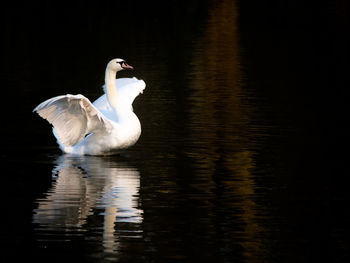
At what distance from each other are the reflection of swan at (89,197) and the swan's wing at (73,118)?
317mm

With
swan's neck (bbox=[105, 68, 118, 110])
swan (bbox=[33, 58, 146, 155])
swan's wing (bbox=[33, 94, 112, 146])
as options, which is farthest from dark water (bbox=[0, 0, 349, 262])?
swan's neck (bbox=[105, 68, 118, 110])

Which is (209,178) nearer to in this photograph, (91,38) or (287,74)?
(287,74)

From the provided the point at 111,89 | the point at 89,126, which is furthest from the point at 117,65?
the point at 89,126

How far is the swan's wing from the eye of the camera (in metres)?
13.9

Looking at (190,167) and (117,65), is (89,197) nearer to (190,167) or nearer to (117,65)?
(190,167)

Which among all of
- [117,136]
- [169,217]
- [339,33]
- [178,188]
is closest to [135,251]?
[169,217]

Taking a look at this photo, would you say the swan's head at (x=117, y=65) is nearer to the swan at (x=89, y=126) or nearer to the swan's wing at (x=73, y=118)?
the swan at (x=89, y=126)

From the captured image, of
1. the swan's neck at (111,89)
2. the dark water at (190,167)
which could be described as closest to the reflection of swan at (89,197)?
the dark water at (190,167)

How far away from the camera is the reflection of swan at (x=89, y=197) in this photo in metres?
10.7

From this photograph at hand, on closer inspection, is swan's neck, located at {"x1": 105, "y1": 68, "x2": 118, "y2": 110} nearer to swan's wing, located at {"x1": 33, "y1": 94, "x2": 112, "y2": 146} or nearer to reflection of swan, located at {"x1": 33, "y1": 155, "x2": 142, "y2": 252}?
swan's wing, located at {"x1": 33, "y1": 94, "x2": 112, "y2": 146}

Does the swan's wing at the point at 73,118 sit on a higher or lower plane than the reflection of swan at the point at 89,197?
higher

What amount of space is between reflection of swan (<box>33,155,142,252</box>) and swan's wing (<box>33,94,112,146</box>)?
32 cm

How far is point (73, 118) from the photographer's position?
1442cm

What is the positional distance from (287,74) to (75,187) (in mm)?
13714
